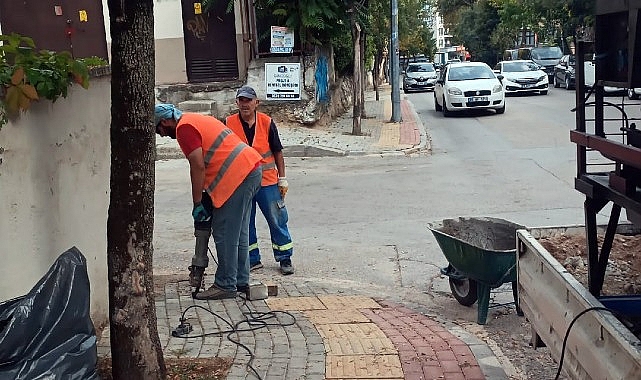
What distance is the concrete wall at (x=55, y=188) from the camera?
3.94 m

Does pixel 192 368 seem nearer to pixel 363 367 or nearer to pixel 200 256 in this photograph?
pixel 363 367

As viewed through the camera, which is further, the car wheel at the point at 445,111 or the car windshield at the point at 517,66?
the car windshield at the point at 517,66

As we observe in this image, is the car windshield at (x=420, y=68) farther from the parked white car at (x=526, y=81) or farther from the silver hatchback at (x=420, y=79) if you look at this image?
the parked white car at (x=526, y=81)

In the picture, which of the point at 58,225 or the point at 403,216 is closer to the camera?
the point at 58,225

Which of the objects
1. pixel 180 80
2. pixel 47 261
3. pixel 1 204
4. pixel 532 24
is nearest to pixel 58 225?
pixel 47 261

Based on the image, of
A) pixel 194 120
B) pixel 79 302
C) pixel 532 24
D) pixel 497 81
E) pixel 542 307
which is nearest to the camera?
pixel 79 302

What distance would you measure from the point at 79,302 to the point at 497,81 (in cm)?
2048

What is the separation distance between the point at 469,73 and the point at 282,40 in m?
7.71

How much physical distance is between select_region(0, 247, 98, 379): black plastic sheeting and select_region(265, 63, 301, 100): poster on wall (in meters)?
14.7

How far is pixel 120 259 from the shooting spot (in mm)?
3779

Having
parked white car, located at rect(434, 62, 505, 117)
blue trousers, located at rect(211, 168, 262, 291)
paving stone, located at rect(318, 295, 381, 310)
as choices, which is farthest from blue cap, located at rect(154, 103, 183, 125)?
parked white car, located at rect(434, 62, 505, 117)

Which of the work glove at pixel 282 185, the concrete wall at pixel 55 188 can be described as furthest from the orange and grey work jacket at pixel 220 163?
the work glove at pixel 282 185

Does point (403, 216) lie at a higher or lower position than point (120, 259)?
lower

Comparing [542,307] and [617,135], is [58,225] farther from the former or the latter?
[617,135]
